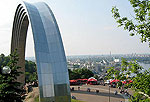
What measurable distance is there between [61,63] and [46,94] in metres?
2.91

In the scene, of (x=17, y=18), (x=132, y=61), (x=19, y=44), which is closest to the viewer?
(x=132, y=61)

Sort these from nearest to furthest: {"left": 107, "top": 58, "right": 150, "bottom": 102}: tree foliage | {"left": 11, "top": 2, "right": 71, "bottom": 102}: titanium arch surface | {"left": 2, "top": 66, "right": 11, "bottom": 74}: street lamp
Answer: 1. {"left": 107, "top": 58, "right": 150, "bottom": 102}: tree foliage
2. {"left": 2, "top": 66, "right": 11, "bottom": 74}: street lamp
3. {"left": 11, "top": 2, "right": 71, "bottom": 102}: titanium arch surface

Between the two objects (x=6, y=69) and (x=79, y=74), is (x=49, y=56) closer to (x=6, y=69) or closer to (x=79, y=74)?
(x=6, y=69)

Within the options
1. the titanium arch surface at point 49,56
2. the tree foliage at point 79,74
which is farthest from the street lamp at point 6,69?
the tree foliage at point 79,74

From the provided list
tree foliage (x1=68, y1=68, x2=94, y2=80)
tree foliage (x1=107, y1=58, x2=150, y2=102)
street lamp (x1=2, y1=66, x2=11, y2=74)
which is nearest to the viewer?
tree foliage (x1=107, y1=58, x2=150, y2=102)

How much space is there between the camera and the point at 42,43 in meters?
14.5

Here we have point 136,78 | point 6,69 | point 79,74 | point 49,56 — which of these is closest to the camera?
point 136,78

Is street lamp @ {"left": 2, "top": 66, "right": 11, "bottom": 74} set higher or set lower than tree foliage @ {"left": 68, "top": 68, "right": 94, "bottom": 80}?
higher

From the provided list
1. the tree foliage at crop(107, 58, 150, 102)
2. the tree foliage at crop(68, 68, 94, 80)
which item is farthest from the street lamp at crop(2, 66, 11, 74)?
the tree foliage at crop(68, 68, 94, 80)

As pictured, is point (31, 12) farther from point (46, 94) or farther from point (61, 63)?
point (46, 94)

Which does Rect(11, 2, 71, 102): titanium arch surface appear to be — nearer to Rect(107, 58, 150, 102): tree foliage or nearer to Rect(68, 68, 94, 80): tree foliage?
Rect(107, 58, 150, 102): tree foliage

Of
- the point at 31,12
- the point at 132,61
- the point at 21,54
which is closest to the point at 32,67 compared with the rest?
the point at 21,54

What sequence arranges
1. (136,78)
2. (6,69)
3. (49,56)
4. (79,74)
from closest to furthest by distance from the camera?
(136,78) < (6,69) < (49,56) < (79,74)

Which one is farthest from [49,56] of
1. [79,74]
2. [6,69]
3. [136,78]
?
[79,74]
